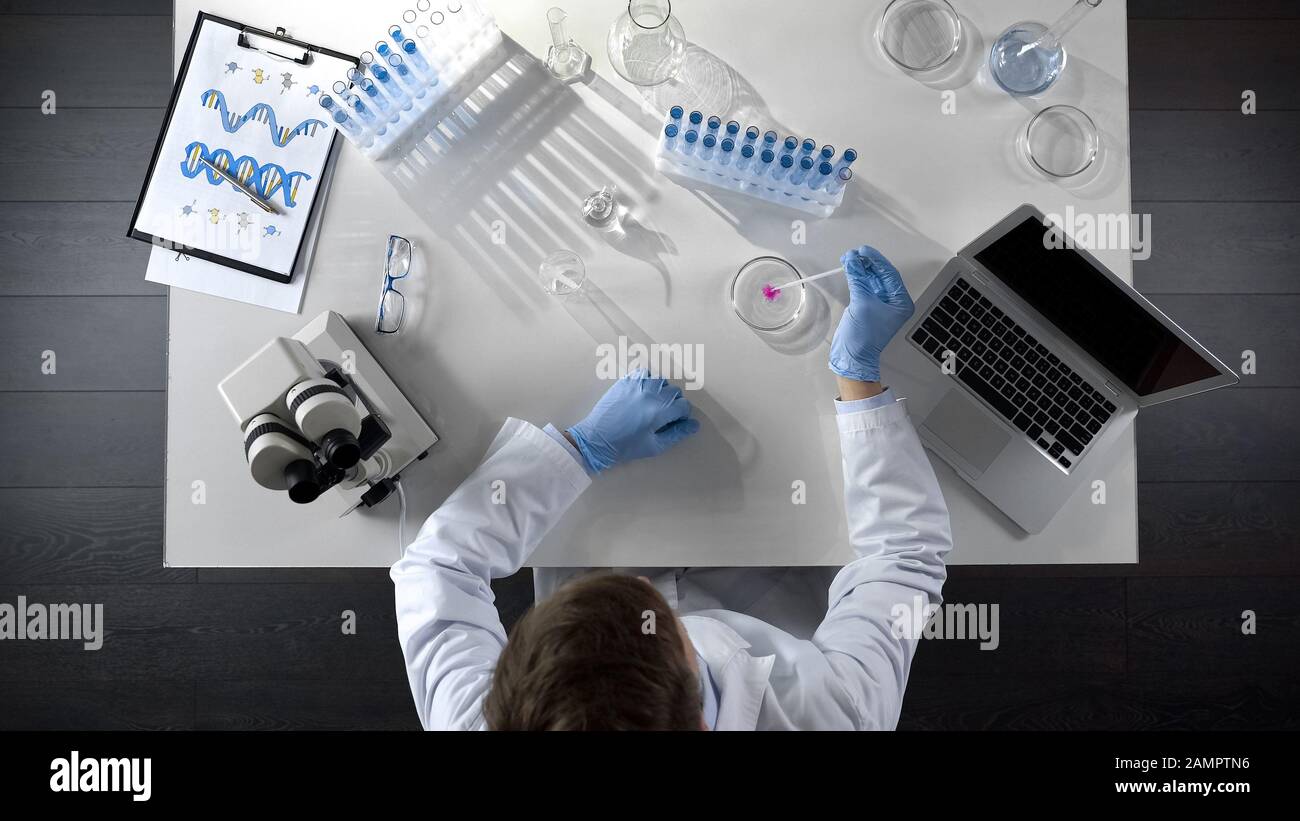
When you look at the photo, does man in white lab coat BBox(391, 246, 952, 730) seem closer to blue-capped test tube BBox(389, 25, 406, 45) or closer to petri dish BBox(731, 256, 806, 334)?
petri dish BBox(731, 256, 806, 334)

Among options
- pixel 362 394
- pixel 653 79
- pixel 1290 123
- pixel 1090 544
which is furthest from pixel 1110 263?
pixel 362 394

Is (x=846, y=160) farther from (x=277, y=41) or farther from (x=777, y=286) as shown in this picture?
(x=277, y=41)

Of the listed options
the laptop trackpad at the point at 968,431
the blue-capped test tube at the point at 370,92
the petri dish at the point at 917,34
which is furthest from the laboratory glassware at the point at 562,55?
the laptop trackpad at the point at 968,431

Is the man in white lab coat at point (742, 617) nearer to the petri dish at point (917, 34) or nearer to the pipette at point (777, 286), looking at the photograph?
the pipette at point (777, 286)

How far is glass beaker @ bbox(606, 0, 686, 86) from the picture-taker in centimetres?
124

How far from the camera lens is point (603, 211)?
4.13 feet

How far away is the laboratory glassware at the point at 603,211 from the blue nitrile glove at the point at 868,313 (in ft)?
1.25

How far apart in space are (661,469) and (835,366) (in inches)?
13.2

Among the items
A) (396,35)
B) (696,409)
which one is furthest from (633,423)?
(396,35)

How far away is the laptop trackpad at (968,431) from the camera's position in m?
1.25

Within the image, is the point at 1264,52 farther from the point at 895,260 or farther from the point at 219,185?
the point at 219,185

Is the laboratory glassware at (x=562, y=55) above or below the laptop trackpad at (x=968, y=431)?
above

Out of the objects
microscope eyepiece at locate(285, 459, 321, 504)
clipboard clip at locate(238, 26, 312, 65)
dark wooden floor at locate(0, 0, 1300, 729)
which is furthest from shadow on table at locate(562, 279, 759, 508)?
dark wooden floor at locate(0, 0, 1300, 729)

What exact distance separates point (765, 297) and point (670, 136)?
30 centimetres
